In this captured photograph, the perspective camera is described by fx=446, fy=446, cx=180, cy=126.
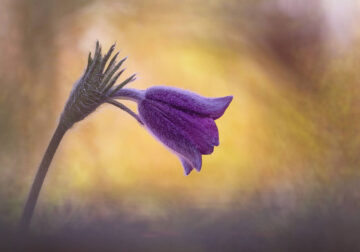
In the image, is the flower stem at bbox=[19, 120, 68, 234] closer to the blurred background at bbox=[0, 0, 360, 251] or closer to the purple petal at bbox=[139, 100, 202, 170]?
the purple petal at bbox=[139, 100, 202, 170]

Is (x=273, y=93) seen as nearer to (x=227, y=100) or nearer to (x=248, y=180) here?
(x=248, y=180)

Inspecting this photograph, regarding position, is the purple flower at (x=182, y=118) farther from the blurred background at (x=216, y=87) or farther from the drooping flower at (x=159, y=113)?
the blurred background at (x=216, y=87)

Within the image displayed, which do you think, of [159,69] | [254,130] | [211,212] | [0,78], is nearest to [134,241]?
[211,212]

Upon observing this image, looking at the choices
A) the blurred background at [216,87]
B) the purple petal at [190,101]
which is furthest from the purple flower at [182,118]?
the blurred background at [216,87]

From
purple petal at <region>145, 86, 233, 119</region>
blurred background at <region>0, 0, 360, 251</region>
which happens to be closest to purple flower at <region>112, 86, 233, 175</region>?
purple petal at <region>145, 86, 233, 119</region>

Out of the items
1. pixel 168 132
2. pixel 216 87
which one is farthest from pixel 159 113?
pixel 216 87
